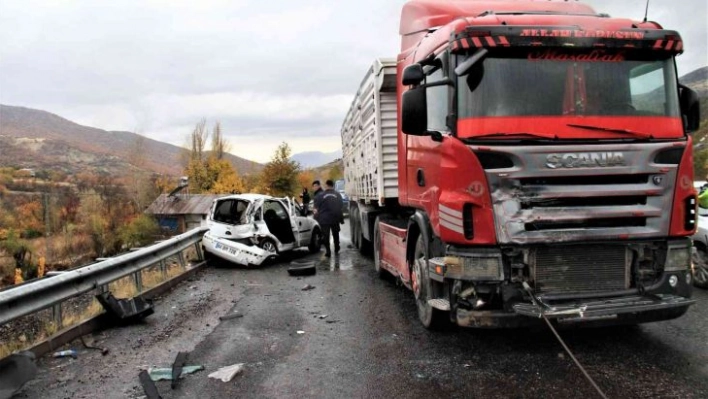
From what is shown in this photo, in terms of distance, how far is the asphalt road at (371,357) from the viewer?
414 centimetres

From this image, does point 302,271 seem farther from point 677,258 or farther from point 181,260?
point 677,258

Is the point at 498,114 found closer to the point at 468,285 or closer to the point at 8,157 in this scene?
the point at 468,285

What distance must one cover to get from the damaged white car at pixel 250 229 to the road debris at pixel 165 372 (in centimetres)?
605

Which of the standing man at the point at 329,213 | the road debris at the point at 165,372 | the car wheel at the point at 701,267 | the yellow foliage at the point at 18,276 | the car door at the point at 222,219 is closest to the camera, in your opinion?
the road debris at the point at 165,372

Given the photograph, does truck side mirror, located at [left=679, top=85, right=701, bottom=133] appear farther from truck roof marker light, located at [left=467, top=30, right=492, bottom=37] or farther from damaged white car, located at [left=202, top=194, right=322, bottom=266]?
damaged white car, located at [left=202, top=194, right=322, bottom=266]

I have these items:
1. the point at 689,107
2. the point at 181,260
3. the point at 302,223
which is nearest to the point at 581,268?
the point at 689,107

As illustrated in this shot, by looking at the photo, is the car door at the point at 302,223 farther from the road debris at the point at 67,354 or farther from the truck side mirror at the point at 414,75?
the truck side mirror at the point at 414,75

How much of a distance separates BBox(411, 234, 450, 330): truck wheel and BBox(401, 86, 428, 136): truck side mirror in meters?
1.28

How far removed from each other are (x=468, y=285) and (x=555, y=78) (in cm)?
199

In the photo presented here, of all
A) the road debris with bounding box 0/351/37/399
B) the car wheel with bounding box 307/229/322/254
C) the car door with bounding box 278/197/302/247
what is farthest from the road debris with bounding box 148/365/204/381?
the car wheel with bounding box 307/229/322/254

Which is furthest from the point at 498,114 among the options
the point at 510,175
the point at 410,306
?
the point at 410,306

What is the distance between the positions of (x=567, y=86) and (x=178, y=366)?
4.24m

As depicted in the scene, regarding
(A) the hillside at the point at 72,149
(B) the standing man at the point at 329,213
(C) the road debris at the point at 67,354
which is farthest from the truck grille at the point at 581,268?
(A) the hillside at the point at 72,149

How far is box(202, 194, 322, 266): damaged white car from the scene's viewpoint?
10.8 m
